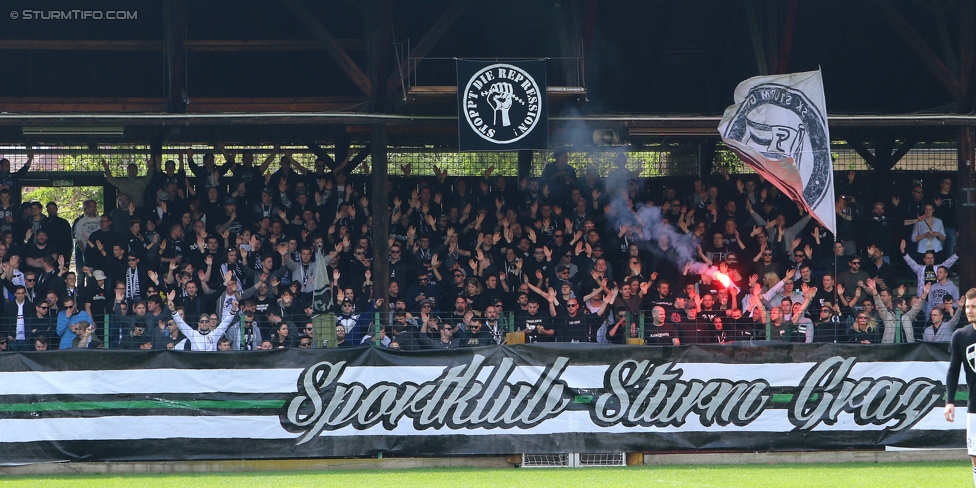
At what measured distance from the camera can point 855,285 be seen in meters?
16.3

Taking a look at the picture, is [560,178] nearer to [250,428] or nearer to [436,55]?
[436,55]

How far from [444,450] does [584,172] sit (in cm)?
851

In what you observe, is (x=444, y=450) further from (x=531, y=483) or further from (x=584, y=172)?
(x=584, y=172)

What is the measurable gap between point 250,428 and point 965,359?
276 inches

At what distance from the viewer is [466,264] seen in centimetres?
1703

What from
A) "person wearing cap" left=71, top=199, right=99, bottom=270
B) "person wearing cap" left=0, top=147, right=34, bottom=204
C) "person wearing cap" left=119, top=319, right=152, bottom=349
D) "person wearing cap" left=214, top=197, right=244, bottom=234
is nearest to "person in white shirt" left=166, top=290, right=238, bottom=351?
"person wearing cap" left=119, top=319, right=152, bottom=349

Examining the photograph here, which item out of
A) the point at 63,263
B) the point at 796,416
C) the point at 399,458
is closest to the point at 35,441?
the point at 399,458

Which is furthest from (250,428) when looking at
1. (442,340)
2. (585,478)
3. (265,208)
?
(265,208)

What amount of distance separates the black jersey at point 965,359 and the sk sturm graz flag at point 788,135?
17.8ft

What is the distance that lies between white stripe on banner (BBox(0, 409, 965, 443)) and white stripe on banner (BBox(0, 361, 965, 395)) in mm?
301

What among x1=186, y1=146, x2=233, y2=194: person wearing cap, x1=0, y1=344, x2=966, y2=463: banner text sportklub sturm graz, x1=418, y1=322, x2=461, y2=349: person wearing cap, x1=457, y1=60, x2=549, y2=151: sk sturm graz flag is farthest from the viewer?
x1=186, y1=146, x2=233, y2=194: person wearing cap

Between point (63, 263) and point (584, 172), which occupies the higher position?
point (584, 172)

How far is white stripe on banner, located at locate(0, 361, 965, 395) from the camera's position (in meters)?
12.3

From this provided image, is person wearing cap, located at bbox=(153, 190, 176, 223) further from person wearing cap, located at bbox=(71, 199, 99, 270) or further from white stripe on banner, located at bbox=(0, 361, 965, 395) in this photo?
white stripe on banner, located at bbox=(0, 361, 965, 395)
